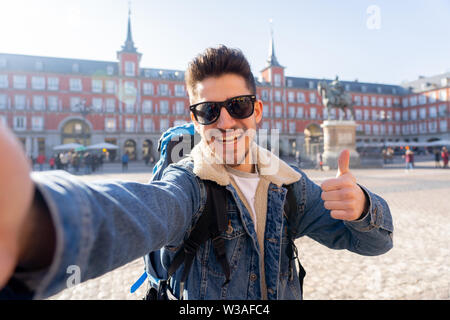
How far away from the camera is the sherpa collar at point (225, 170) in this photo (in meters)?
1.07

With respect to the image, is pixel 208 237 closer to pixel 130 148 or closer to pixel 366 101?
pixel 130 148

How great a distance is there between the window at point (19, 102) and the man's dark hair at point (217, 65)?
4061 centimetres

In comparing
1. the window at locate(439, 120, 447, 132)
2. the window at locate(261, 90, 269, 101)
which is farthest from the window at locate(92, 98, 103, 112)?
the window at locate(439, 120, 447, 132)

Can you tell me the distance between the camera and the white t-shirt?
120cm

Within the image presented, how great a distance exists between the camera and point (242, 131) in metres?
1.24

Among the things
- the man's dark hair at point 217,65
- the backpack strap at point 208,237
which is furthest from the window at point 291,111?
the backpack strap at point 208,237

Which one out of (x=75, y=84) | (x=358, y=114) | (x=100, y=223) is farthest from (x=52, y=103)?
(x=358, y=114)

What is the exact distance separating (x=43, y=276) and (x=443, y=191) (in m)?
10.6

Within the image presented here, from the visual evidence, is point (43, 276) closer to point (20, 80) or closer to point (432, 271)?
point (432, 271)

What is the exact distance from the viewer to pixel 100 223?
1.78ft

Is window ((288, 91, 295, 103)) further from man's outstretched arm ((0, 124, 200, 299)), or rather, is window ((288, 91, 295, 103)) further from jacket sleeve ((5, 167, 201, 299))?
man's outstretched arm ((0, 124, 200, 299))

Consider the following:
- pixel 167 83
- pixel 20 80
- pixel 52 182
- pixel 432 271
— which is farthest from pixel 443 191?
pixel 20 80

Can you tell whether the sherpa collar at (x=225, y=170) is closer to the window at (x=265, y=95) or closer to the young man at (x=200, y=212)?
the young man at (x=200, y=212)

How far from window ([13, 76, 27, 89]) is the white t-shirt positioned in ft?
137
